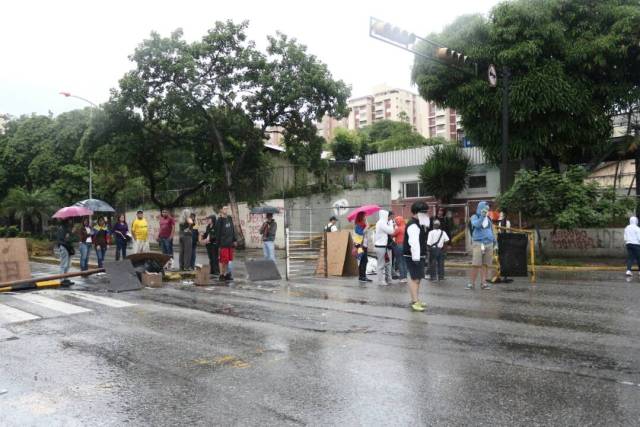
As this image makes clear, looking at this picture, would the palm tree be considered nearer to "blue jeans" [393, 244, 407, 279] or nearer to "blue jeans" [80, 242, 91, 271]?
"blue jeans" [80, 242, 91, 271]

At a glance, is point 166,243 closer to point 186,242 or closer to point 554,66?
point 186,242

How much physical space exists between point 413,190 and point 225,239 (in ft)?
54.6

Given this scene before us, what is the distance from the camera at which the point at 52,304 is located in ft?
35.3

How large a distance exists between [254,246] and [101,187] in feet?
56.6

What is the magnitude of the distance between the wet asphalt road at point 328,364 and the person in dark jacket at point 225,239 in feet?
13.1

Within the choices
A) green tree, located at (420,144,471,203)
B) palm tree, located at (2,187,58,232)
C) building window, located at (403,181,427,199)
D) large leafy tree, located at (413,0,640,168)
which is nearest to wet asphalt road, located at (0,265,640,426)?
large leafy tree, located at (413,0,640,168)

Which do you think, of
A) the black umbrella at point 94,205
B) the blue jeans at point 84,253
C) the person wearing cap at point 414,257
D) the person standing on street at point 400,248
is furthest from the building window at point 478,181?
the person wearing cap at point 414,257

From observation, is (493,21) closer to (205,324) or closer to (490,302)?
(490,302)

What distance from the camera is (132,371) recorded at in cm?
588

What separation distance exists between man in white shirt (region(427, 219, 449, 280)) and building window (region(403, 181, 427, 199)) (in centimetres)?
1416

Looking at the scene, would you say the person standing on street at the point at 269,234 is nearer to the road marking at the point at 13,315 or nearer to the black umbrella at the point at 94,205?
the road marking at the point at 13,315

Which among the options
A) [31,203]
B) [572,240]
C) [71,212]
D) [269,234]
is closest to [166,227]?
[71,212]

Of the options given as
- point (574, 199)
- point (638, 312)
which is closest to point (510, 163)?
point (574, 199)

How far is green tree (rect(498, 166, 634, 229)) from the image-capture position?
56.0 feet
